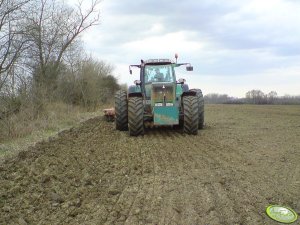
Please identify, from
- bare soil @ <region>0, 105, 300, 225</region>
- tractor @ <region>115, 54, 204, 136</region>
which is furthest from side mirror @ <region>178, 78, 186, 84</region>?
bare soil @ <region>0, 105, 300, 225</region>

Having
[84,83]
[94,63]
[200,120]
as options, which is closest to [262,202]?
[200,120]

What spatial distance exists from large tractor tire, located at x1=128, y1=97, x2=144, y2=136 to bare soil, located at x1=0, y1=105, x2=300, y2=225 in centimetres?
144

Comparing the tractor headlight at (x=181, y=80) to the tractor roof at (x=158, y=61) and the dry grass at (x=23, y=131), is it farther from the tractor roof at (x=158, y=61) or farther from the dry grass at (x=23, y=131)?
the dry grass at (x=23, y=131)

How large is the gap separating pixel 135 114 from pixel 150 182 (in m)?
5.47

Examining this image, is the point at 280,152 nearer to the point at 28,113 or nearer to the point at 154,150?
the point at 154,150

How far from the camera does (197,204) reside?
17.6 ft

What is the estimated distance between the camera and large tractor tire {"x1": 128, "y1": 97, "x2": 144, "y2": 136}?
468 inches

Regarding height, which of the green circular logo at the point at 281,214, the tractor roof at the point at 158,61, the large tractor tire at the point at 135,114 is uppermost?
the tractor roof at the point at 158,61

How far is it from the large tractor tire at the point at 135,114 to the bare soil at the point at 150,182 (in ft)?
4.74

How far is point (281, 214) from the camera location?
5.05m

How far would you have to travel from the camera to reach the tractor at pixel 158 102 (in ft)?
38.9

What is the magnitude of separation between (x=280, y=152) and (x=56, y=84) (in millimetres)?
19172

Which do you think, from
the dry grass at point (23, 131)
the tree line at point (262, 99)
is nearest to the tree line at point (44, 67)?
the dry grass at point (23, 131)

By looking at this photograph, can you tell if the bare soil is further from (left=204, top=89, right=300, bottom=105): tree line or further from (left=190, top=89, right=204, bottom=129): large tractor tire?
(left=204, top=89, right=300, bottom=105): tree line
